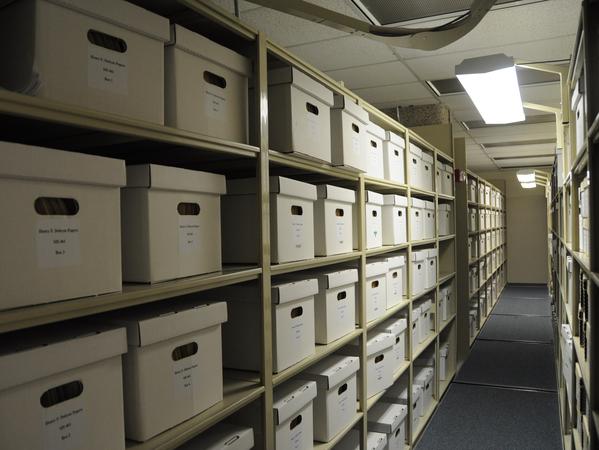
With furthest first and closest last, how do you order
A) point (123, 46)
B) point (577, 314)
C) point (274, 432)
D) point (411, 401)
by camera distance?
1. point (411, 401)
2. point (577, 314)
3. point (274, 432)
4. point (123, 46)

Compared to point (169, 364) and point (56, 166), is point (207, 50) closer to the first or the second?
point (56, 166)

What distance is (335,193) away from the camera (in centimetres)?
195

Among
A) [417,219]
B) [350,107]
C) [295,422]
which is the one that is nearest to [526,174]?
[417,219]

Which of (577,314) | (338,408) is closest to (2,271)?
(338,408)

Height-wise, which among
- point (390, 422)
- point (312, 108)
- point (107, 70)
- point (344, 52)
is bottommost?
point (390, 422)

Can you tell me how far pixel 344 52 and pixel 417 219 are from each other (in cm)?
115

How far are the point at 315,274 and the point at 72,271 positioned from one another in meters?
1.16

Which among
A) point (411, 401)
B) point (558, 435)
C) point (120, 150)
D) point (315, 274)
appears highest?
point (120, 150)

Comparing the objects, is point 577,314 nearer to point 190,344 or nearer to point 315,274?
point 315,274

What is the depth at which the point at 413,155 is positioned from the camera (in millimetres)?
3107

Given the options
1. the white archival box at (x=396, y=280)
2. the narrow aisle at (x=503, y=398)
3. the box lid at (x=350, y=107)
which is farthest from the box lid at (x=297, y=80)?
the narrow aisle at (x=503, y=398)

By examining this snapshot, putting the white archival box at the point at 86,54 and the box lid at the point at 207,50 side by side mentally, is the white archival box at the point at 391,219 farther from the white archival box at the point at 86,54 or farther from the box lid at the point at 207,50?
the white archival box at the point at 86,54

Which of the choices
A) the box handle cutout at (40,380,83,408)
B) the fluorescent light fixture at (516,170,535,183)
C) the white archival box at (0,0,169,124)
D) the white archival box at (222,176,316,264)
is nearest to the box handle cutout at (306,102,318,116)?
the white archival box at (222,176,316,264)

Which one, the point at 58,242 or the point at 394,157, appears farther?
the point at 394,157
